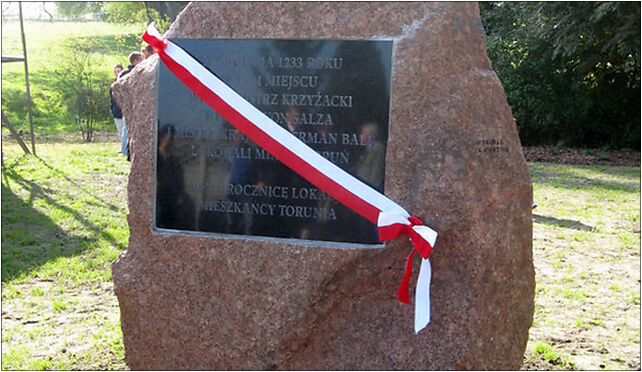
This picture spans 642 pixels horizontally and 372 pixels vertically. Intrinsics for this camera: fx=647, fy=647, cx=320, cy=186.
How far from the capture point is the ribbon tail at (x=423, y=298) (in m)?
2.89

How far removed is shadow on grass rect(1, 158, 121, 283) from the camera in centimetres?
577

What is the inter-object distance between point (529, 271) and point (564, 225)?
4650 mm

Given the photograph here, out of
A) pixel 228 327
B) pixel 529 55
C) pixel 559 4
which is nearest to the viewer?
pixel 228 327

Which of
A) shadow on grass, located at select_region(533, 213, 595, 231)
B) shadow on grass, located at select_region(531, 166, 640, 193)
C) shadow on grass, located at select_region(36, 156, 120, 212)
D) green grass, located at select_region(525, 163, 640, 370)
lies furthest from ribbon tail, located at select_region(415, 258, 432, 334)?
shadow on grass, located at select_region(531, 166, 640, 193)

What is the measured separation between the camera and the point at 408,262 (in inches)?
115

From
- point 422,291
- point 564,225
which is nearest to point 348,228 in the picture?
point 422,291

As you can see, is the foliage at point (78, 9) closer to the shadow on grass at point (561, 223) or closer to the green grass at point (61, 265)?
the green grass at point (61, 265)

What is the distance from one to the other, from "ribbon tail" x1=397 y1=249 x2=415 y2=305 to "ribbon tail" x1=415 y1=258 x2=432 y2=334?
0.05 metres

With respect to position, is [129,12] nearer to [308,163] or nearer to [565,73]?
[565,73]

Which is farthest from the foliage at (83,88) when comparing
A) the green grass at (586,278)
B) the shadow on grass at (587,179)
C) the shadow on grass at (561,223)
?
the shadow on grass at (561,223)

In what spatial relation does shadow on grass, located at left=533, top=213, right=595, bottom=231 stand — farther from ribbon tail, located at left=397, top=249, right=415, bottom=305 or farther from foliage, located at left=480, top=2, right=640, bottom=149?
foliage, located at left=480, top=2, right=640, bottom=149

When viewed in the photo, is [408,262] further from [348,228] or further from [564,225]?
[564,225]

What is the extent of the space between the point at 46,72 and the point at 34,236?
2060 cm

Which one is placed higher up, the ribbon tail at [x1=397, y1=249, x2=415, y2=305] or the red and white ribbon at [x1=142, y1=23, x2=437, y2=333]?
the red and white ribbon at [x1=142, y1=23, x2=437, y2=333]
